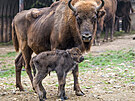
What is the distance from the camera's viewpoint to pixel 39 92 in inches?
209

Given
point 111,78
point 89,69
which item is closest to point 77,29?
point 111,78

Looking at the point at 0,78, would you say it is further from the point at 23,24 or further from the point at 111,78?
the point at 111,78

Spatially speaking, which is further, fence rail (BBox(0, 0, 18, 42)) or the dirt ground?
fence rail (BBox(0, 0, 18, 42))

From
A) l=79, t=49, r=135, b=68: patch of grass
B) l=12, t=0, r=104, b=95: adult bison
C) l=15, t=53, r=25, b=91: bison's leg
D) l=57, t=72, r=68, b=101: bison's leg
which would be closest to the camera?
l=57, t=72, r=68, b=101: bison's leg

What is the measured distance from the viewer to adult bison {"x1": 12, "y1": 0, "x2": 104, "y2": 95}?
533 centimetres

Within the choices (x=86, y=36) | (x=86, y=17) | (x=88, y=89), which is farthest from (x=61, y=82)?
(x=88, y=89)

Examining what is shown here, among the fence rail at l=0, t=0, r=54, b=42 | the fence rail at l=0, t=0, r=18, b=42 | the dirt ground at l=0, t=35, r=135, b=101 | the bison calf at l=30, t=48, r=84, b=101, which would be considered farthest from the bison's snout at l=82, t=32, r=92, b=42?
the fence rail at l=0, t=0, r=18, b=42

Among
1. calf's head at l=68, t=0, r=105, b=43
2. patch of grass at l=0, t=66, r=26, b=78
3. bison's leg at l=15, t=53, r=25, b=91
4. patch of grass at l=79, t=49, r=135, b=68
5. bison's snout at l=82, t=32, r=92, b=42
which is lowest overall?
patch of grass at l=0, t=66, r=26, b=78

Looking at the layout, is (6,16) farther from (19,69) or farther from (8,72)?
(19,69)

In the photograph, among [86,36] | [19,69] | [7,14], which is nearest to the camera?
[86,36]

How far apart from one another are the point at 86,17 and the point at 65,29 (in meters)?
0.55

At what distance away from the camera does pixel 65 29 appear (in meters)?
5.64

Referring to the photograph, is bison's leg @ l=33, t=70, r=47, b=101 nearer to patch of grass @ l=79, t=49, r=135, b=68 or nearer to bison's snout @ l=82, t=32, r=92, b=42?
bison's snout @ l=82, t=32, r=92, b=42

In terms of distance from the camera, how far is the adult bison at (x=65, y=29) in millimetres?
5332
